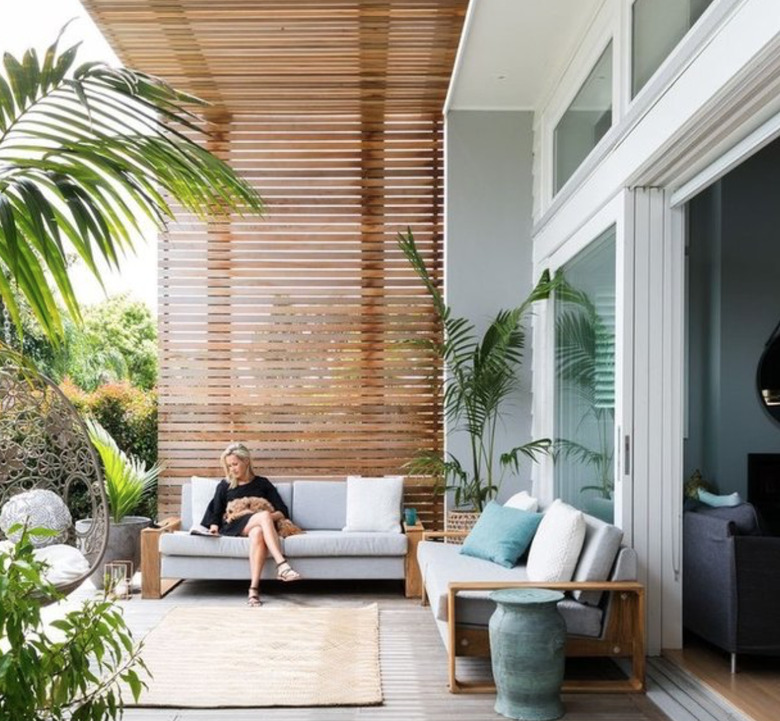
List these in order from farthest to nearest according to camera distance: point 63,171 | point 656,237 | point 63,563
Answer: point 656,237
point 63,563
point 63,171

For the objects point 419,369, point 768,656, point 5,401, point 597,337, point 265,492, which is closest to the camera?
point 768,656

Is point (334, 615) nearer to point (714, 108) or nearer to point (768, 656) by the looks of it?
point (768, 656)

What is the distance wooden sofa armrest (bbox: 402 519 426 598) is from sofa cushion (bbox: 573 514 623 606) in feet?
7.19

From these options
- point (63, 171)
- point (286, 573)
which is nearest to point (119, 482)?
point (286, 573)

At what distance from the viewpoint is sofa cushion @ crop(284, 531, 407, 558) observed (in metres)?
6.78

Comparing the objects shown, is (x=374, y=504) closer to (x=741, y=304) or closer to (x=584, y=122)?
(x=741, y=304)

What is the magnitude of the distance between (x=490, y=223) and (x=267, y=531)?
2.82 meters

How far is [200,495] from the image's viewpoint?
7289mm

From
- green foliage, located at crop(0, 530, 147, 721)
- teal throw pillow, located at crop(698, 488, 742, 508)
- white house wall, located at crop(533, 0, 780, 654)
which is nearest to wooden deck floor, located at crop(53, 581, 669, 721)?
white house wall, located at crop(533, 0, 780, 654)

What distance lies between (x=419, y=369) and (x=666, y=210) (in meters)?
3.18

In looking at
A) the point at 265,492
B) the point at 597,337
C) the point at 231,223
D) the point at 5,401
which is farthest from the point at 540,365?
the point at 5,401

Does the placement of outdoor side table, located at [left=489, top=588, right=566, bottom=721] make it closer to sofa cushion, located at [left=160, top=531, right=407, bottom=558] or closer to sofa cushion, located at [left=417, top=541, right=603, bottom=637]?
sofa cushion, located at [left=417, top=541, right=603, bottom=637]

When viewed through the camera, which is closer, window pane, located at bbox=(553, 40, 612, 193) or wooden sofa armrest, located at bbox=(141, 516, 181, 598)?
window pane, located at bbox=(553, 40, 612, 193)

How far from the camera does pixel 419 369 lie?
25.8 feet
